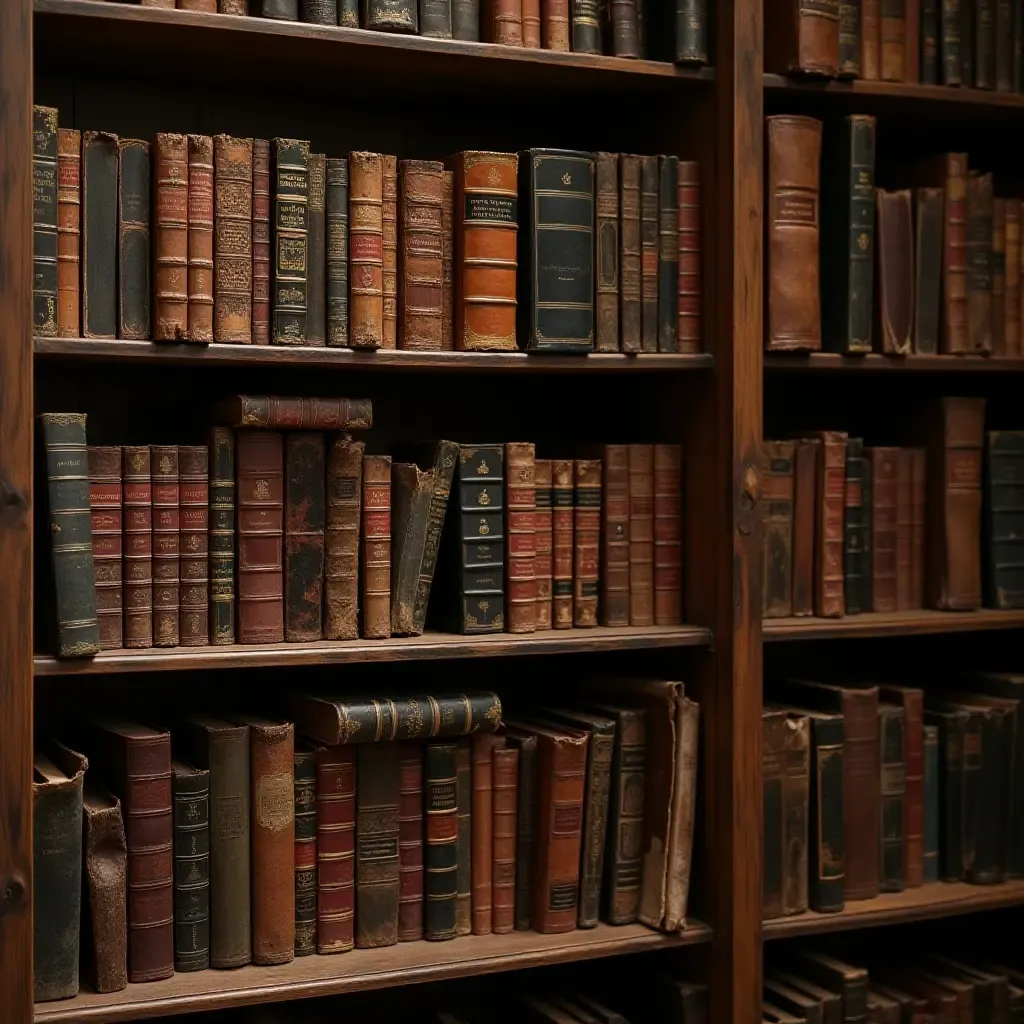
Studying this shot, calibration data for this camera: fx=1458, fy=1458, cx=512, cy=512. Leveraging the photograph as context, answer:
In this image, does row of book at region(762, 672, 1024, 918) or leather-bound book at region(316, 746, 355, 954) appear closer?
leather-bound book at region(316, 746, 355, 954)

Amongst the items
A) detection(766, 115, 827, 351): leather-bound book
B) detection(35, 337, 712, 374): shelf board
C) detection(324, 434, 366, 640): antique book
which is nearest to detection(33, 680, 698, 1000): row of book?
detection(324, 434, 366, 640): antique book

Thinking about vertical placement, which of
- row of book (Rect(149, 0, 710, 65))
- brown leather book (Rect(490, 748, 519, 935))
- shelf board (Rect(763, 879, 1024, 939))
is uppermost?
row of book (Rect(149, 0, 710, 65))

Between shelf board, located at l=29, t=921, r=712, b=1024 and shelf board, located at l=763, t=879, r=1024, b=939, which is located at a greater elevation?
shelf board, located at l=29, t=921, r=712, b=1024

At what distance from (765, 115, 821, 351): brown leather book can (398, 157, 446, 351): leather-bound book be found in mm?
519

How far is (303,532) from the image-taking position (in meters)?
2.00

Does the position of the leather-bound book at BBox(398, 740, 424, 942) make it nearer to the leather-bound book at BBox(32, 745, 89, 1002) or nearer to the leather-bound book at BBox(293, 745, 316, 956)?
the leather-bound book at BBox(293, 745, 316, 956)

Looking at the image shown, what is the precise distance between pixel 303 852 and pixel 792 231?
1.16 m

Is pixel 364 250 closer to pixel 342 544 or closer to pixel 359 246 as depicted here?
pixel 359 246

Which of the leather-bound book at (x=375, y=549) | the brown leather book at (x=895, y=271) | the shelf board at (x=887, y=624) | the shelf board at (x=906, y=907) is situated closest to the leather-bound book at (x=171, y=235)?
the leather-bound book at (x=375, y=549)

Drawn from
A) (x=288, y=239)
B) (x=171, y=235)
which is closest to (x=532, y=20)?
(x=288, y=239)

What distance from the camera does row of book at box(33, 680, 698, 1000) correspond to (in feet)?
6.07

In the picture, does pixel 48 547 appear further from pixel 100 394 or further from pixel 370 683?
pixel 370 683

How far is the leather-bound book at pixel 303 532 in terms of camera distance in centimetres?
200

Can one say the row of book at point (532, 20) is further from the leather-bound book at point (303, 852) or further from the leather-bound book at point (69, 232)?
the leather-bound book at point (303, 852)
